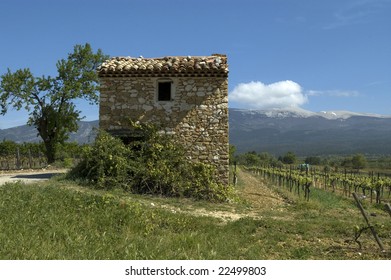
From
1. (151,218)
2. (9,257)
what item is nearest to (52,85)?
(151,218)

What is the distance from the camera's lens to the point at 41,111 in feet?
108

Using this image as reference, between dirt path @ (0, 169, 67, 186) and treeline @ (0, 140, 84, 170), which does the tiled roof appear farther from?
treeline @ (0, 140, 84, 170)

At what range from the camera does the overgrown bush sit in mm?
13734

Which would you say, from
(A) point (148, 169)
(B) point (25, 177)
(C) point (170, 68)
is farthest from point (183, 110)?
(B) point (25, 177)

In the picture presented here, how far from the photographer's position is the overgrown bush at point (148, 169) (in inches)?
541

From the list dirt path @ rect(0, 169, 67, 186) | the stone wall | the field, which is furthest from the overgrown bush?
the field

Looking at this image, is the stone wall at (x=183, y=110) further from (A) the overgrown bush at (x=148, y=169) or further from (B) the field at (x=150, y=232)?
(B) the field at (x=150, y=232)

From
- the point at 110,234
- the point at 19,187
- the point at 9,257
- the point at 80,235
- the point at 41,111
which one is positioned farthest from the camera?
the point at 41,111

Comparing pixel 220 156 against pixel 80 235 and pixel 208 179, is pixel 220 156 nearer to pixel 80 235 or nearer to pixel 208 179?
pixel 208 179

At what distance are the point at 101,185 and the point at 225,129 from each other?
5119mm

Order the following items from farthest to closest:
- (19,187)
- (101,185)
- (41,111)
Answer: (41,111) < (101,185) < (19,187)

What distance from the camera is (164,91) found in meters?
15.6

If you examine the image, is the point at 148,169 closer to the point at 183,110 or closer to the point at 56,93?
the point at 183,110

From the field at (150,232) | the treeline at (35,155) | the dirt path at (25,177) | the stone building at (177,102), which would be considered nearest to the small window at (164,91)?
the stone building at (177,102)
